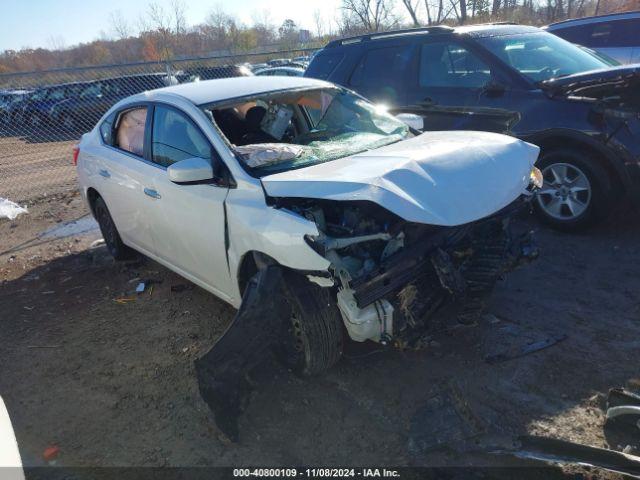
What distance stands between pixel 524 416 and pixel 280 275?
5.13ft

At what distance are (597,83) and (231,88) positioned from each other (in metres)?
3.38

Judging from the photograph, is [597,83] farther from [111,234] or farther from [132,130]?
[111,234]

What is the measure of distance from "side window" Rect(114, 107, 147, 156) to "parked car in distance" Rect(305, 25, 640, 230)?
290 cm

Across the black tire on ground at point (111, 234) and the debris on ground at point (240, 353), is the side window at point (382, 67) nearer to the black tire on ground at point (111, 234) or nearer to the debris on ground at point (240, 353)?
the black tire on ground at point (111, 234)

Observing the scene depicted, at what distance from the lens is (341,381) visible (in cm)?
325

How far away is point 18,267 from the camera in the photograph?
5.86 metres

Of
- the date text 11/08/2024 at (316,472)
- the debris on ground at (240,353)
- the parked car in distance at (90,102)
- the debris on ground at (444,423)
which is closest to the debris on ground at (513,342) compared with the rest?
the debris on ground at (444,423)

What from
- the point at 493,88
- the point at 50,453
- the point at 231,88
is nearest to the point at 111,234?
the point at 231,88

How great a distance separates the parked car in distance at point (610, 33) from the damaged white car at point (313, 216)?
7122 millimetres

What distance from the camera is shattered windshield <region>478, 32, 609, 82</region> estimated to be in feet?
17.7

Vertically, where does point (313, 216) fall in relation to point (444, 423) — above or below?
above

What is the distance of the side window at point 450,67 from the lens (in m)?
5.55

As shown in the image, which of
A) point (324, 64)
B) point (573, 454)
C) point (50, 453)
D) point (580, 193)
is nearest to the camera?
point (573, 454)

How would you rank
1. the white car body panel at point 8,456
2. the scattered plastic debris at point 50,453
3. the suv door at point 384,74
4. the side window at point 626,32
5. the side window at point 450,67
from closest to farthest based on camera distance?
the white car body panel at point 8,456 → the scattered plastic debris at point 50,453 → the side window at point 450,67 → the suv door at point 384,74 → the side window at point 626,32
